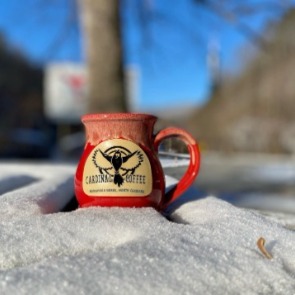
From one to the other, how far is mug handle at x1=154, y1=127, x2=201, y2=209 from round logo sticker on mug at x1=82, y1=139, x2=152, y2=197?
106 mm

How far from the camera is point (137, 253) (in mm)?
918

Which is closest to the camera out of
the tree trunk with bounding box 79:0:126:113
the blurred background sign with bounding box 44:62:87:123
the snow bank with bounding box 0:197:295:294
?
the snow bank with bounding box 0:197:295:294

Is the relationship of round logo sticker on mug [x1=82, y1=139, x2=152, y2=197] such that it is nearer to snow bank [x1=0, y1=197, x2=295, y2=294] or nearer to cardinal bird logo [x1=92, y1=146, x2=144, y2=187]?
cardinal bird logo [x1=92, y1=146, x2=144, y2=187]

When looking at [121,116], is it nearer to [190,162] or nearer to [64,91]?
[190,162]

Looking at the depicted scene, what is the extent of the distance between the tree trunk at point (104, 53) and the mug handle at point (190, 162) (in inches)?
157

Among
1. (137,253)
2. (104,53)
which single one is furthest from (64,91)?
(137,253)

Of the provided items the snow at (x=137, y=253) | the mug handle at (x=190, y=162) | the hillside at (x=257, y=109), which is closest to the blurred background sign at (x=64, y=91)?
the hillside at (x=257, y=109)

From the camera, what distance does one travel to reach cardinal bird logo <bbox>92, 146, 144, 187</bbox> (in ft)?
4.35

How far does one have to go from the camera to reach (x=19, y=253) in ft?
3.12

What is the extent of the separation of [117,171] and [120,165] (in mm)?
17

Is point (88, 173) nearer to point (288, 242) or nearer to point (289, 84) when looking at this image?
point (288, 242)

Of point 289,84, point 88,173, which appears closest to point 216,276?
point 88,173

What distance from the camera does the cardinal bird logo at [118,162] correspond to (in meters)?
1.33

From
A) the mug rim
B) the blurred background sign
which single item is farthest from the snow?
the blurred background sign
